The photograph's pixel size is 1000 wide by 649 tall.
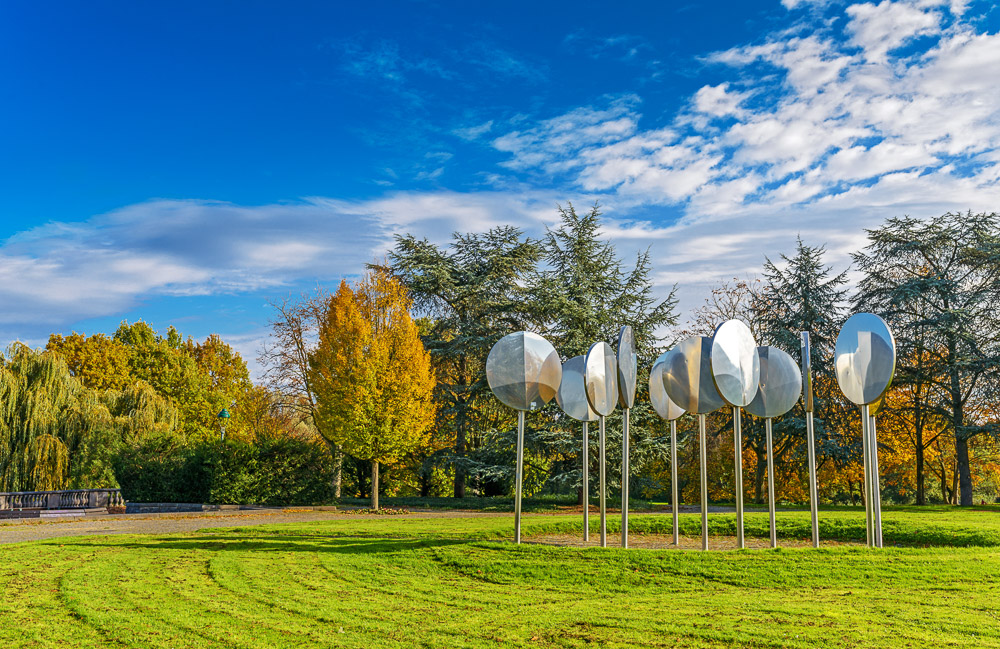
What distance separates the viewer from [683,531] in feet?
51.6

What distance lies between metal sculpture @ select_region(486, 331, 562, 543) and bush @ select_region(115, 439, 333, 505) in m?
16.3

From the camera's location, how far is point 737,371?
37.3 feet

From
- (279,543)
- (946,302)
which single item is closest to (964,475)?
(946,302)

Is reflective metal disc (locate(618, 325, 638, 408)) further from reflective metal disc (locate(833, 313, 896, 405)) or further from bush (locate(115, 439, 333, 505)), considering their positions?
bush (locate(115, 439, 333, 505))

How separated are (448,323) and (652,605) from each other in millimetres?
22014

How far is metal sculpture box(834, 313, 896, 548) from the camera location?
11562mm

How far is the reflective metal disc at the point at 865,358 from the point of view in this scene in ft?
37.9

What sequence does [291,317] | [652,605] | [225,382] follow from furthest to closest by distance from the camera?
[225,382], [291,317], [652,605]

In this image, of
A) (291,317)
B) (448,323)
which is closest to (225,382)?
(291,317)

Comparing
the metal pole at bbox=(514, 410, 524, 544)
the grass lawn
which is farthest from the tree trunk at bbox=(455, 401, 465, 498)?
the metal pole at bbox=(514, 410, 524, 544)

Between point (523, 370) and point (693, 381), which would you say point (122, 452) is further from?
point (693, 381)

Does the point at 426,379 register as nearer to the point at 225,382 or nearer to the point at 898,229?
the point at 898,229

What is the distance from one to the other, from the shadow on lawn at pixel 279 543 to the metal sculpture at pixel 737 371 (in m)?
4.81

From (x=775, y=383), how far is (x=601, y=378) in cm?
302
